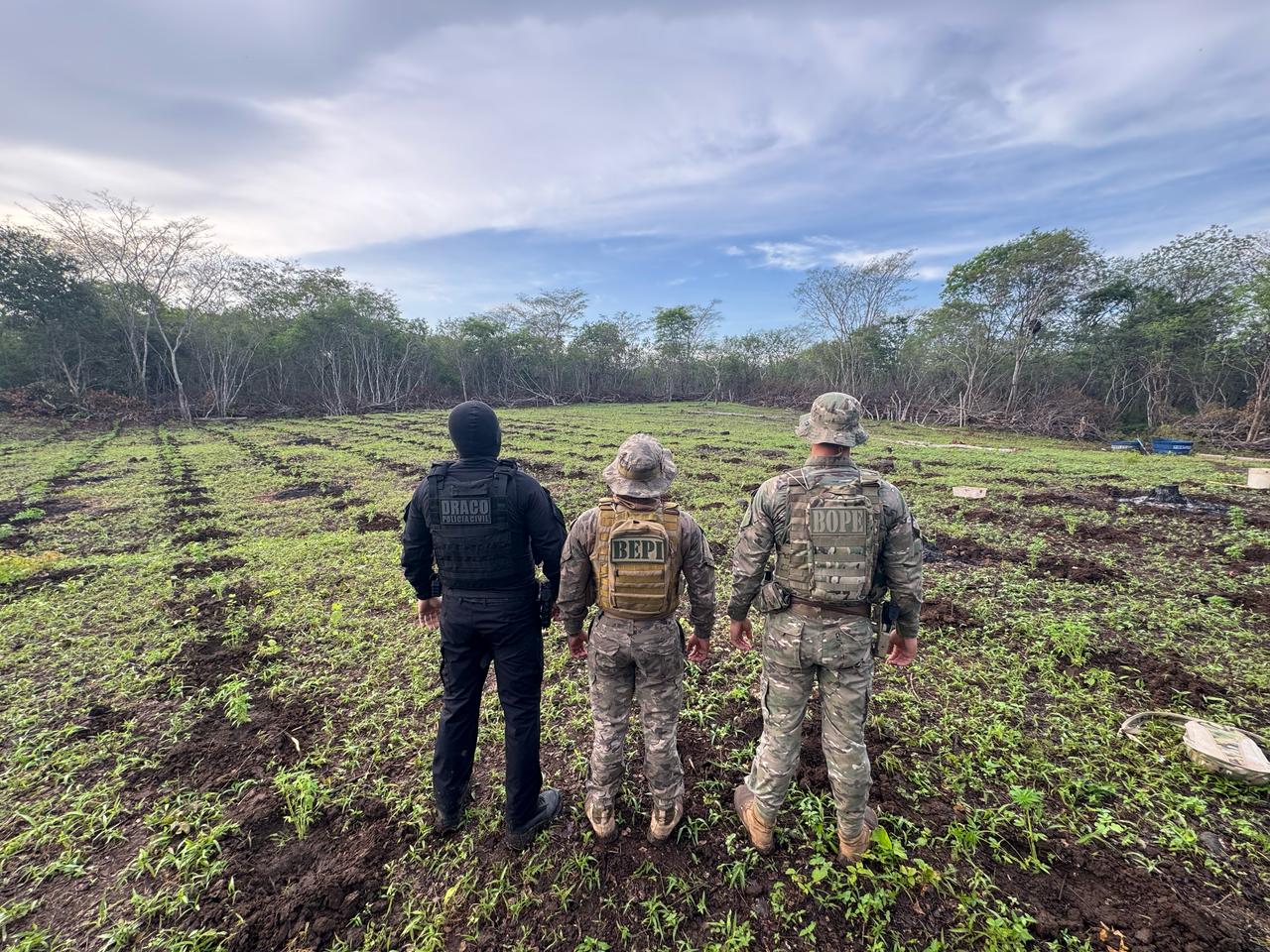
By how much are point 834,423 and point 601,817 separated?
218cm

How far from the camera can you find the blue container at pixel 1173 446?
55.8 ft

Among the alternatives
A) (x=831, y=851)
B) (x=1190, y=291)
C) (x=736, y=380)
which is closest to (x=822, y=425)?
(x=831, y=851)

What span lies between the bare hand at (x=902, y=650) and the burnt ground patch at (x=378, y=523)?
7165 millimetres

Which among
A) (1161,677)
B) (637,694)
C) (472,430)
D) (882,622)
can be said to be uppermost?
(472,430)

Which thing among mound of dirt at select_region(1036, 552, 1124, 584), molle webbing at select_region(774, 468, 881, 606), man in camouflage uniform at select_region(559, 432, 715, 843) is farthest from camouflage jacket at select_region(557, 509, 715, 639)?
mound of dirt at select_region(1036, 552, 1124, 584)

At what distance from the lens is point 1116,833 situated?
2404 mm

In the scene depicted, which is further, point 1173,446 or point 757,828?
point 1173,446

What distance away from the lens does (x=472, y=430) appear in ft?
7.75

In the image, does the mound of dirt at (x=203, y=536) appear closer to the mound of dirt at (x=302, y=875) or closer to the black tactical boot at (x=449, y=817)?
the mound of dirt at (x=302, y=875)

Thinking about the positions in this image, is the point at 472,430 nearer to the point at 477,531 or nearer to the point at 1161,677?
the point at 477,531

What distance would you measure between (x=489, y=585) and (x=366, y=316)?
38.2 meters

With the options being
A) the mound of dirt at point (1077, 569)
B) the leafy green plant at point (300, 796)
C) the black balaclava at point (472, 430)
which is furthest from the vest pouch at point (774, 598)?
the mound of dirt at point (1077, 569)

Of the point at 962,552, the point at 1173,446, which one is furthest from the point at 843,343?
the point at 962,552

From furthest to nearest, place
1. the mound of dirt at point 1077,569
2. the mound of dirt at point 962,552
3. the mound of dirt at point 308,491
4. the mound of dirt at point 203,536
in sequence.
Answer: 1. the mound of dirt at point 308,491
2. the mound of dirt at point 203,536
3. the mound of dirt at point 962,552
4. the mound of dirt at point 1077,569
